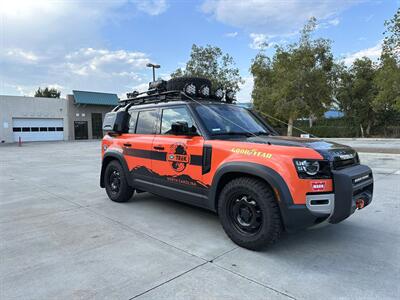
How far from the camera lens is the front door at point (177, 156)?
13.1ft

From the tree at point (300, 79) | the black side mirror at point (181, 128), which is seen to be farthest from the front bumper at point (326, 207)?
the tree at point (300, 79)

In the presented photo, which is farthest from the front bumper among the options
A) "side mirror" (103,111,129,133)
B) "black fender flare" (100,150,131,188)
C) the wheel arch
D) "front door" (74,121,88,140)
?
"front door" (74,121,88,140)

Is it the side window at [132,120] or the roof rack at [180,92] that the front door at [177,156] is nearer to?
the roof rack at [180,92]

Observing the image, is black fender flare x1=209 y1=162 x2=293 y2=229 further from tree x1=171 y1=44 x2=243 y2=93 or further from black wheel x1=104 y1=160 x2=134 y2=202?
tree x1=171 y1=44 x2=243 y2=93

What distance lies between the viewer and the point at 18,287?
2738 millimetres

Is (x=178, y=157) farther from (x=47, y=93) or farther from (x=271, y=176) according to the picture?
(x=47, y=93)

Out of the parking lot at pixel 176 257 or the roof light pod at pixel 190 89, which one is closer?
the parking lot at pixel 176 257

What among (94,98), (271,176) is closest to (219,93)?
(271,176)

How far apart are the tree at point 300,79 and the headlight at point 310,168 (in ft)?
62.5

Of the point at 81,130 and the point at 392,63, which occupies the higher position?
the point at 392,63

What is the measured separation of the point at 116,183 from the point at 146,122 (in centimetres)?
151

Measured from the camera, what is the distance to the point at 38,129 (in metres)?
33.3

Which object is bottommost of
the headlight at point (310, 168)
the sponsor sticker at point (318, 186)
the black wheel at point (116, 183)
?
the black wheel at point (116, 183)

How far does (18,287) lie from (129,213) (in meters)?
2.31
